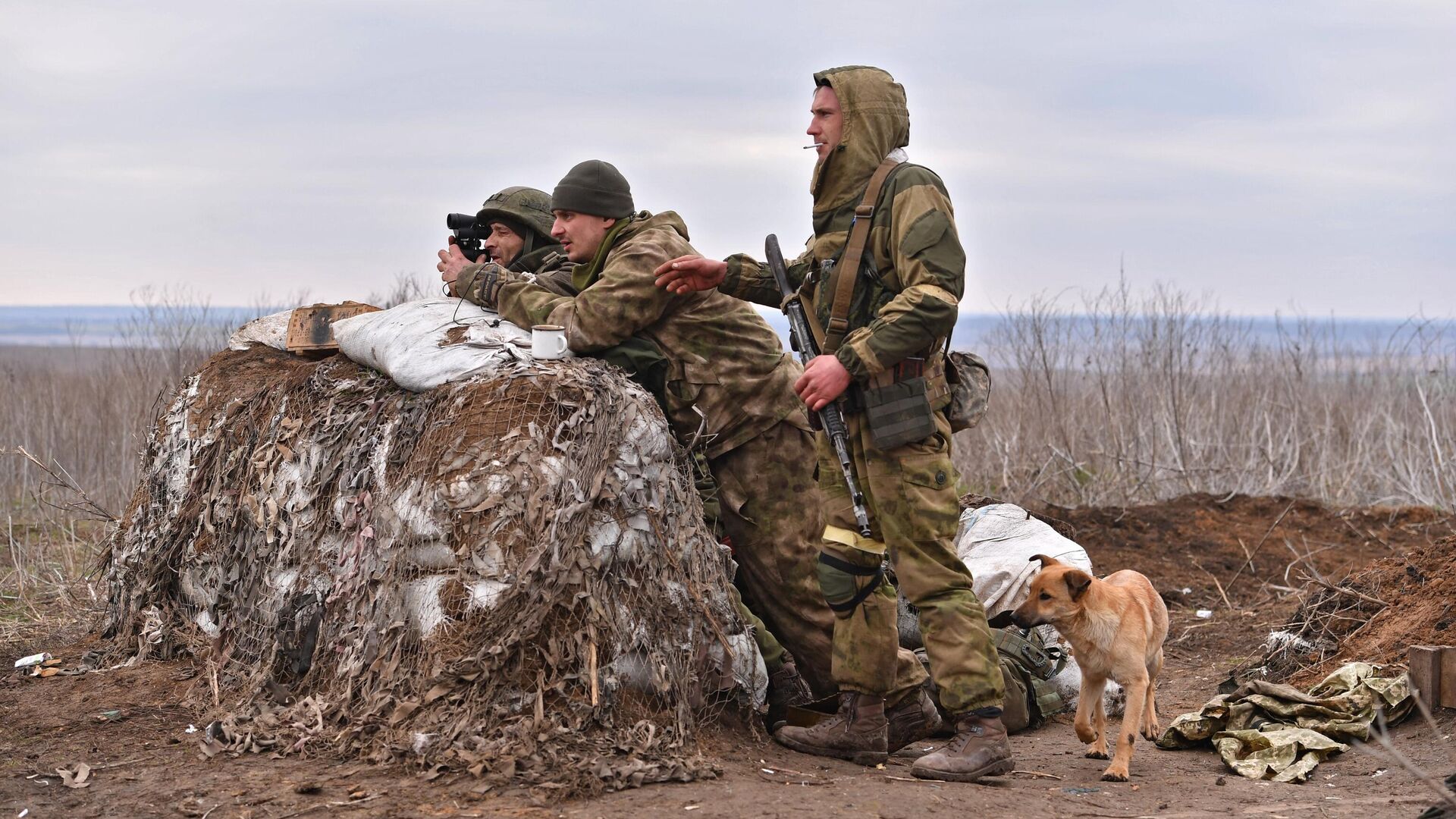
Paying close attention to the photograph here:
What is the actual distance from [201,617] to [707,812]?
2896 mm

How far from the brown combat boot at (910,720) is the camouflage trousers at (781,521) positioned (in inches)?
8.7

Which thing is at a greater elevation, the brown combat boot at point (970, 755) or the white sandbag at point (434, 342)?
the white sandbag at point (434, 342)

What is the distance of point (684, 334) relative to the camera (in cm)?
507

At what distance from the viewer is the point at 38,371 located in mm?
17188

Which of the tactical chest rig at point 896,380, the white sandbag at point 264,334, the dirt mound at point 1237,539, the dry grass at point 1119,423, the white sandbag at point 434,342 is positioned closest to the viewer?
the tactical chest rig at point 896,380

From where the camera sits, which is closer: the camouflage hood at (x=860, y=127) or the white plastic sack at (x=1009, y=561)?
the camouflage hood at (x=860, y=127)

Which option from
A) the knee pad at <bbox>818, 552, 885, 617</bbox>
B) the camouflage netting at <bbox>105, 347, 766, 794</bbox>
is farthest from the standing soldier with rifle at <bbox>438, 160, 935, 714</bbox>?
the knee pad at <bbox>818, 552, 885, 617</bbox>

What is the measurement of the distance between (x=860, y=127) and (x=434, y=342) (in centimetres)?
182

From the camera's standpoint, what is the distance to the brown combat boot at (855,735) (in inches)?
182

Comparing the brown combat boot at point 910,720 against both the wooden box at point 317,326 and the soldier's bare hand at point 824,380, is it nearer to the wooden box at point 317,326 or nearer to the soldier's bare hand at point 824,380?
the soldier's bare hand at point 824,380

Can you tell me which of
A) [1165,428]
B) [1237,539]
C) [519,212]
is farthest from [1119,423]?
[519,212]

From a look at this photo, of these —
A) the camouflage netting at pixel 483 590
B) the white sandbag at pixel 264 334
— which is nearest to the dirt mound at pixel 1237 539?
the camouflage netting at pixel 483 590

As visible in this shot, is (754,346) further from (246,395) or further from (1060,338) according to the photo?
(1060,338)

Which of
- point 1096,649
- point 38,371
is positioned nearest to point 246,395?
point 1096,649
